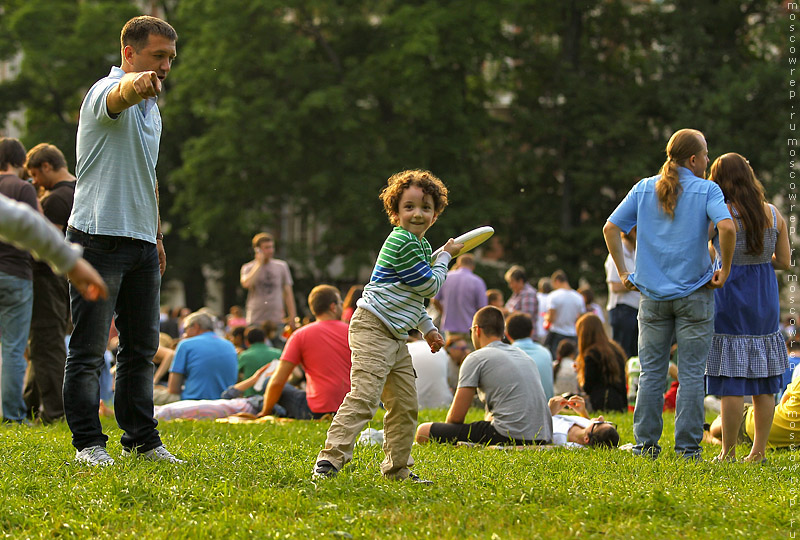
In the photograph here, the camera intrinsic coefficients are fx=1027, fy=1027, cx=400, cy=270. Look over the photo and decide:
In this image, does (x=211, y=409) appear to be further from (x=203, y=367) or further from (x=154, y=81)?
(x=154, y=81)

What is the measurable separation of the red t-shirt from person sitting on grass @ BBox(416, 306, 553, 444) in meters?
1.95

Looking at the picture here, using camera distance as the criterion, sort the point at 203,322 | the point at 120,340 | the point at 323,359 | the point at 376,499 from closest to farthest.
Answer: the point at 376,499, the point at 120,340, the point at 323,359, the point at 203,322

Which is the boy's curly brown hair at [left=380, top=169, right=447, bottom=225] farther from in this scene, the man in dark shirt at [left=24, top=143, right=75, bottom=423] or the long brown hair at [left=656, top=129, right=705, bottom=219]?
the man in dark shirt at [left=24, top=143, right=75, bottom=423]

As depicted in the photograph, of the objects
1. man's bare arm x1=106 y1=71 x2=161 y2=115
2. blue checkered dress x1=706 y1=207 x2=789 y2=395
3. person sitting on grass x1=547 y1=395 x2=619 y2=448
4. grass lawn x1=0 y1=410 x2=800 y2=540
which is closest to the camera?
grass lawn x1=0 y1=410 x2=800 y2=540

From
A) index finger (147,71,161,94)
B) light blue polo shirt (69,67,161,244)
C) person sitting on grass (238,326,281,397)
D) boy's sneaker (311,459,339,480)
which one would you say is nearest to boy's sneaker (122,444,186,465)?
boy's sneaker (311,459,339,480)

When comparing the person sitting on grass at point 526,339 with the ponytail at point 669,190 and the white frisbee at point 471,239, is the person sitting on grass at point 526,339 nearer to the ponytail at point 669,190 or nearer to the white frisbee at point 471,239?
the ponytail at point 669,190

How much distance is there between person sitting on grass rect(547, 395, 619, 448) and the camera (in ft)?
25.8

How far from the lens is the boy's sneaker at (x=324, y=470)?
5082 millimetres

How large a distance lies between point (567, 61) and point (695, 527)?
100ft

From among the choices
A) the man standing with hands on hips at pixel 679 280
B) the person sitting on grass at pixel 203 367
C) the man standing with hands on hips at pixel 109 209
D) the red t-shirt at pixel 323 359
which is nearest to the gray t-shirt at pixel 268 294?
the person sitting on grass at pixel 203 367

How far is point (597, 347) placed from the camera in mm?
10789

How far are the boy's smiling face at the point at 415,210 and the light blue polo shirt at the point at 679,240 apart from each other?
2.12 metres

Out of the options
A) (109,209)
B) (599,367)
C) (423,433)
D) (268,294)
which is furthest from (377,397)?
(268,294)

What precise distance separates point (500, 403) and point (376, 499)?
3.23m
